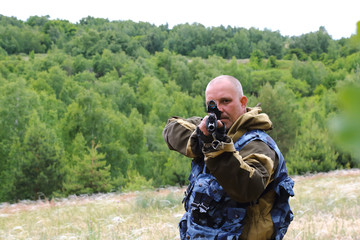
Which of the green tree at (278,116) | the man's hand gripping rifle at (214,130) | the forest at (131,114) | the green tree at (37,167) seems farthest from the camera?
the green tree at (278,116)

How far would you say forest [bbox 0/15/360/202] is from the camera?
23.0m

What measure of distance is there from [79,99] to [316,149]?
70.6 feet

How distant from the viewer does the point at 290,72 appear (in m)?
82.5

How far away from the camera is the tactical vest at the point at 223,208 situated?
7.75 ft

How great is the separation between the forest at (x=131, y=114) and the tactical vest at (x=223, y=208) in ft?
2.39

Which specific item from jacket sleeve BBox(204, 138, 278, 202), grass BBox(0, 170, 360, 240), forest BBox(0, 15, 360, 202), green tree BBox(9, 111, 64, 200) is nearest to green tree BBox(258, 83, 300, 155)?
forest BBox(0, 15, 360, 202)

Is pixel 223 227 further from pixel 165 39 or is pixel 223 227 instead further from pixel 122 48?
pixel 165 39

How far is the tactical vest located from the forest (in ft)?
2.39

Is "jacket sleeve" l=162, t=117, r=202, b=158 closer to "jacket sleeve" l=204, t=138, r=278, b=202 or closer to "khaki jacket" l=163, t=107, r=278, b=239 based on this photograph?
"khaki jacket" l=163, t=107, r=278, b=239

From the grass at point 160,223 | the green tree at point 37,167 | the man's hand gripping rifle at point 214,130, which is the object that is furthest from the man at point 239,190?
the green tree at point 37,167

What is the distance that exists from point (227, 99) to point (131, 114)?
4868 centimetres

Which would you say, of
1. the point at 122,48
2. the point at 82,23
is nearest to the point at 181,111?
the point at 122,48

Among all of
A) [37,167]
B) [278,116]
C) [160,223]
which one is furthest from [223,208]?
[278,116]

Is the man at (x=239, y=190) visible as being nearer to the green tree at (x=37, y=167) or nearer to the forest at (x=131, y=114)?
the forest at (x=131, y=114)
